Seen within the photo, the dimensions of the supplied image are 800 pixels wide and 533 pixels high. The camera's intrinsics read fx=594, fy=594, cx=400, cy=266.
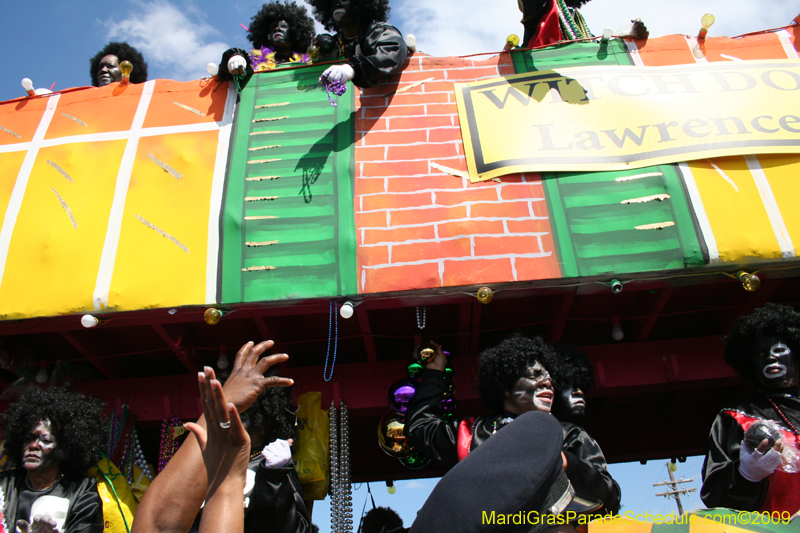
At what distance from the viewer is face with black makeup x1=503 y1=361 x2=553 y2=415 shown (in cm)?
320

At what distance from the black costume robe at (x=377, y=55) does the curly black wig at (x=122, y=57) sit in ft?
11.4

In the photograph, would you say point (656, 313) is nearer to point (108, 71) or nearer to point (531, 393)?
point (531, 393)

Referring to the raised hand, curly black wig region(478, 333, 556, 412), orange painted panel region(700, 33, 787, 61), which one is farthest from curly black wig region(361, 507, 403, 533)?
orange painted panel region(700, 33, 787, 61)

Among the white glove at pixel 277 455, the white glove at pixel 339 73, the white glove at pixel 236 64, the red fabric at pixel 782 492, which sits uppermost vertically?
the white glove at pixel 236 64

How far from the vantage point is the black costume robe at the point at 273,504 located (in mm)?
3162

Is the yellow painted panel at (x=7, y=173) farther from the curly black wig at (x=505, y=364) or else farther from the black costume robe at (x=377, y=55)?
the curly black wig at (x=505, y=364)

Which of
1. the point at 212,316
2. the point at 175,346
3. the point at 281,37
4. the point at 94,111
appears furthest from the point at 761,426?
the point at 281,37

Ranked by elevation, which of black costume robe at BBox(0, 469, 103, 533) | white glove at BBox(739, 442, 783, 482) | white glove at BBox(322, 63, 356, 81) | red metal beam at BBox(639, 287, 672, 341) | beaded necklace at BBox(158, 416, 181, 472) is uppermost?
white glove at BBox(322, 63, 356, 81)

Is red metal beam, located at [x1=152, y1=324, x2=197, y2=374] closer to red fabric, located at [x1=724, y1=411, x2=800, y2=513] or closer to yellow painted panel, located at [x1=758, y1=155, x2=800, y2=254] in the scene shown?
red fabric, located at [x1=724, y1=411, x2=800, y2=513]

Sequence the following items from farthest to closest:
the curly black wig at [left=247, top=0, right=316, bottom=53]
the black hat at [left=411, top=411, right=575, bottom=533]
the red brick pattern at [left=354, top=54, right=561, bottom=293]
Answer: the curly black wig at [left=247, top=0, right=316, bottom=53] < the red brick pattern at [left=354, top=54, right=561, bottom=293] < the black hat at [left=411, top=411, right=575, bottom=533]

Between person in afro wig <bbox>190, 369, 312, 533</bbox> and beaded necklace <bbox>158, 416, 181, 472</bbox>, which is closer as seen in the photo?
person in afro wig <bbox>190, 369, 312, 533</bbox>

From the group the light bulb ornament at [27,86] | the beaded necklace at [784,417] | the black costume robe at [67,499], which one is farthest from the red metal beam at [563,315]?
the light bulb ornament at [27,86]

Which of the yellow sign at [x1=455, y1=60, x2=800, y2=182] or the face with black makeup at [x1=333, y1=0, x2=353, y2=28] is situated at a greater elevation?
the face with black makeup at [x1=333, y1=0, x2=353, y2=28]

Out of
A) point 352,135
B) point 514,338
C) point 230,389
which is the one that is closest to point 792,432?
point 514,338
